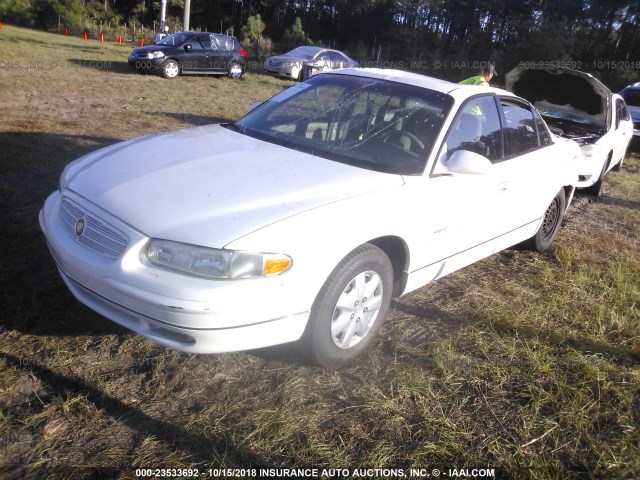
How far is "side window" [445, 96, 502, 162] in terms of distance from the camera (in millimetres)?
3707

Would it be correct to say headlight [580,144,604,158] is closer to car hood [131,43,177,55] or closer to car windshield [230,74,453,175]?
car windshield [230,74,453,175]

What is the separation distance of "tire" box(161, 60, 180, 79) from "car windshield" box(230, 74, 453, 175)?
41.9ft

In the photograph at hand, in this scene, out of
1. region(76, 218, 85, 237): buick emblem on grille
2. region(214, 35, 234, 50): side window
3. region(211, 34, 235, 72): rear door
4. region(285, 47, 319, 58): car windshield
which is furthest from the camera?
region(285, 47, 319, 58): car windshield

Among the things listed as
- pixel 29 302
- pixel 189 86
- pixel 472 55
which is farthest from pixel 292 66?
pixel 472 55

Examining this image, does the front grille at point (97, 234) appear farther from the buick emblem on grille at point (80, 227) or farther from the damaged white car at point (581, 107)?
the damaged white car at point (581, 107)

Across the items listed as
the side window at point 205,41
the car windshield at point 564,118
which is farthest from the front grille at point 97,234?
the side window at point 205,41

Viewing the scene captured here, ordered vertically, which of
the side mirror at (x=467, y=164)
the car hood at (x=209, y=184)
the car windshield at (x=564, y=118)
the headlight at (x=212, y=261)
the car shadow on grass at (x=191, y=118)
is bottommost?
the car shadow on grass at (x=191, y=118)

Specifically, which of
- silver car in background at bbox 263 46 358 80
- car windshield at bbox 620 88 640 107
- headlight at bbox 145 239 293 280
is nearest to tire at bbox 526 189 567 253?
headlight at bbox 145 239 293 280

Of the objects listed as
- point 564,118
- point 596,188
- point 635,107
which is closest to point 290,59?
point 635,107

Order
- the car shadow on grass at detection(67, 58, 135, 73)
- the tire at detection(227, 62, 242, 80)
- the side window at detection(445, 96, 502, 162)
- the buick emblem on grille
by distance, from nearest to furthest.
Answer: the buick emblem on grille → the side window at detection(445, 96, 502, 162) → the car shadow on grass at detection(67, 58, 135, 73) → the tire at detection(227, 62, 242, 80)

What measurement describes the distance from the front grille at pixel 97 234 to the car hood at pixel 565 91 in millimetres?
7040

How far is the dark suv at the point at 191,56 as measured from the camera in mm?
15578

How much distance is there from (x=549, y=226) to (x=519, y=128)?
4.00ft

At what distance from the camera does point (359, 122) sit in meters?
3.76
